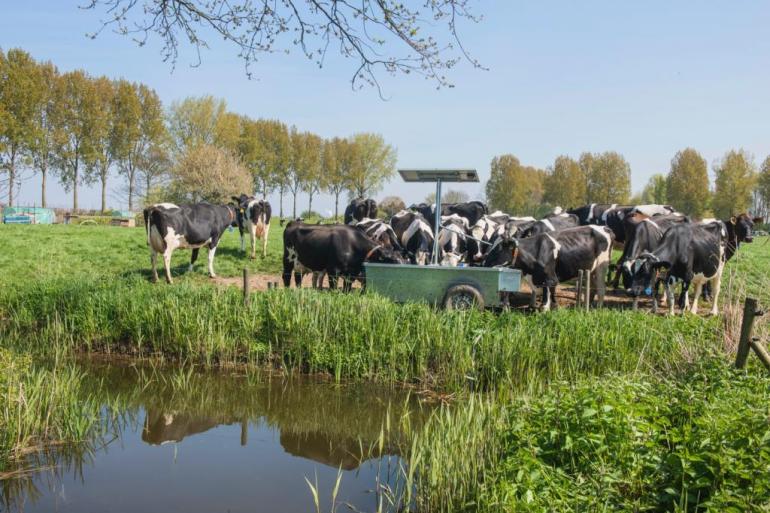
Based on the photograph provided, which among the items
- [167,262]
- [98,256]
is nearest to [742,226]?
[167,262]

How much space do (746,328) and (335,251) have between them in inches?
331

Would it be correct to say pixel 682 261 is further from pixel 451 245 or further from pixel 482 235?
pixel 482 235

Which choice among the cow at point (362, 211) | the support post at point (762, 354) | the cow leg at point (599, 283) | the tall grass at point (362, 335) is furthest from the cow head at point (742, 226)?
the cow at point (362, 211)

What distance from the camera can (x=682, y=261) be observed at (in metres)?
12.4

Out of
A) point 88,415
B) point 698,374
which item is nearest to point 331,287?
point 88,415

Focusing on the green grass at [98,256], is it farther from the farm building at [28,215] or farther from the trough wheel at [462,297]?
the farm building at [28,215]

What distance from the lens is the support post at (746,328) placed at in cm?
616

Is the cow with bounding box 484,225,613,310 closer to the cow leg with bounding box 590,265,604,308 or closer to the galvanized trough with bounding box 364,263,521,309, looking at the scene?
the cow leg with bounding box 590,265,604,308

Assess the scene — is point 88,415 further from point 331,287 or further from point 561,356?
point 331,287

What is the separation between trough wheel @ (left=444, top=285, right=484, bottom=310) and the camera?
1032 cm

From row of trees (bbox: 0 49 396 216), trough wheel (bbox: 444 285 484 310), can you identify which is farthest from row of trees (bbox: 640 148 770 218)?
trough wheel (bbox: 444 285 484 310)

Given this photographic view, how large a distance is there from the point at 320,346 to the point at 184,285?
3.21 m

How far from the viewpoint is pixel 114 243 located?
2034 cm

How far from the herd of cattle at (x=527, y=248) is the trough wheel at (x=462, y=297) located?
5.94 ft
